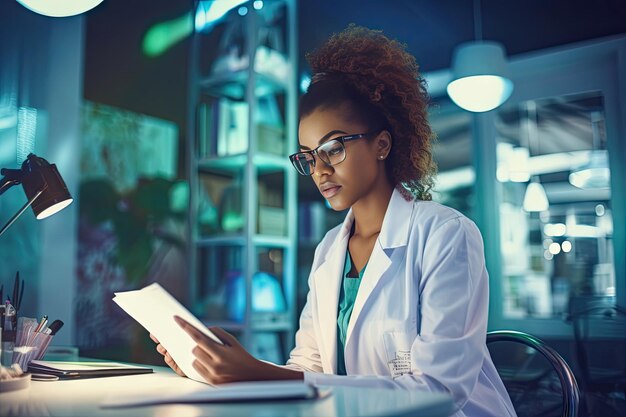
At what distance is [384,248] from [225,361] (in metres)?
0.62

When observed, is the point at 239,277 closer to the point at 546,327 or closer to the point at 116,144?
the point at 116,144

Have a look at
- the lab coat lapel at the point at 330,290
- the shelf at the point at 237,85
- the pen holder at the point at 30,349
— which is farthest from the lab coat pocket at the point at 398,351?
the shelf at the point at 237,85

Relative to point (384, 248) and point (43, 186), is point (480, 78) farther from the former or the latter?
point (43, 186)

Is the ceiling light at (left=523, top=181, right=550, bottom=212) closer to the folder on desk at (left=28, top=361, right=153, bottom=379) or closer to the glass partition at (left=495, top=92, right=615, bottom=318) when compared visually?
the glass partition at (left=495, top=92, right=615, bottom=318)

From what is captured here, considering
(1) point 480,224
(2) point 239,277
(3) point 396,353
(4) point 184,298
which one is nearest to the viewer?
(3) point 396,353

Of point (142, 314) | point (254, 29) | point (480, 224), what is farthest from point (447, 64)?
point (142, 314)

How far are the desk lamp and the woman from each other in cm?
49

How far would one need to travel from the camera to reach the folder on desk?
1379mm

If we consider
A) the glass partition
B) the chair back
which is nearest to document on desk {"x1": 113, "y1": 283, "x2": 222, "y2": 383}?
the chair back

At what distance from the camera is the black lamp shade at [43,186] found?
158 cm

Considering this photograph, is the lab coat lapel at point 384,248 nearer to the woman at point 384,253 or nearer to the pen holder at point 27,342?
the woman at point 384,253

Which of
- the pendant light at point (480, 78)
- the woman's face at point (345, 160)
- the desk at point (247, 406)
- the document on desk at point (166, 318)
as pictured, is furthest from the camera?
the pendant light at point (480, 78)

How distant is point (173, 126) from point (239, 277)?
1.12 m

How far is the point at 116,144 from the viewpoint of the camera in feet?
11.5
